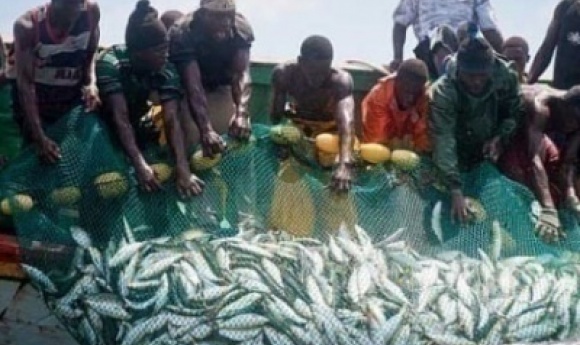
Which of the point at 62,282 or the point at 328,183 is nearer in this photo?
the point at 62,282

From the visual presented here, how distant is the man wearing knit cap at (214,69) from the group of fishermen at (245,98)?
1cm

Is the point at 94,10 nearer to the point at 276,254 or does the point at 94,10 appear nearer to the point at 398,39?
the point at 276,254

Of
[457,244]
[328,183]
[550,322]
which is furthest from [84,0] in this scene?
[550,322]

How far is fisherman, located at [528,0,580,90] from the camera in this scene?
32.9 feet

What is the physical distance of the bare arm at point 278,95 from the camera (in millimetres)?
8984

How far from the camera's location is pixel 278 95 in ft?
29.5

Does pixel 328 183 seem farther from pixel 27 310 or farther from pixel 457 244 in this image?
pixel 27 310

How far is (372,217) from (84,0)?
8.62 feet

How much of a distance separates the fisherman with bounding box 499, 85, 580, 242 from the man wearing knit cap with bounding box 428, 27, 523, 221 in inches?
5.8

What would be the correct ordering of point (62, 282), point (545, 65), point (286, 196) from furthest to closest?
point (545, 65)
point (286, 196)
point (62, 282)

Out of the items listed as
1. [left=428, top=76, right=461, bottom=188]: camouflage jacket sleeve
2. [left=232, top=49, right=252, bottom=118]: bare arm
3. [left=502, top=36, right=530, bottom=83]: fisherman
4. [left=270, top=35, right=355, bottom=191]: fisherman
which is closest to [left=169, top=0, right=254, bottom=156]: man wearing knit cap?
[left=232, top=49, right=252, bottom=118]: bare arm

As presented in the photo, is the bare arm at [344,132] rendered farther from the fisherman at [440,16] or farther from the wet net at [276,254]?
the fisherman at [440,16]

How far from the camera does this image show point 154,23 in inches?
312

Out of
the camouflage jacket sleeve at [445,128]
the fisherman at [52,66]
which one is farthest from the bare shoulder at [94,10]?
the camouflage jacket sleeve at [445,128]
